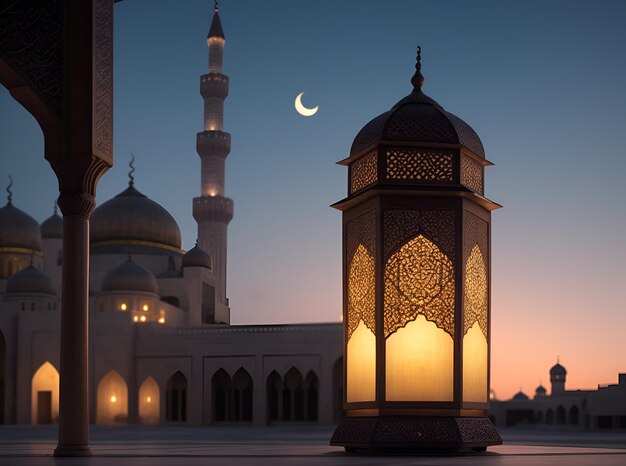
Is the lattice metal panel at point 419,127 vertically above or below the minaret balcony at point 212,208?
below

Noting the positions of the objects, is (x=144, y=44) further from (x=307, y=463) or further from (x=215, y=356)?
(x=307, y=463)

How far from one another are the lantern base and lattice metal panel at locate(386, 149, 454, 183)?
1.69 m

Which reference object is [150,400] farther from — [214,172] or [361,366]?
[361,366]

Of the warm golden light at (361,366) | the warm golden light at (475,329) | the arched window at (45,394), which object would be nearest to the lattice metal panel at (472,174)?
the warm golden light at (475,329)

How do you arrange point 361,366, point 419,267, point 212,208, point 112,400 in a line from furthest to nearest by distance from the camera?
1. point 212,208
2. point 112,400
3. point 361,366
4. point 419,267

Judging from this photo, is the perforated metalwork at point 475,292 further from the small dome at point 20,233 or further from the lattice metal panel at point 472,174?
the small dome at point 20,233

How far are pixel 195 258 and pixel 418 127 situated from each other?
2397cm

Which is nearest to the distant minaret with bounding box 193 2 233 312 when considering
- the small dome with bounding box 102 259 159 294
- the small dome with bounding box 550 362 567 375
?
the small dome with bounding box 102 259 159 294

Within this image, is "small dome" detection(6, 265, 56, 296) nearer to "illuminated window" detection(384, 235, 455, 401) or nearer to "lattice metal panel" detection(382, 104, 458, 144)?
"lattice metal panel" detection(382, 104, 458, 144)

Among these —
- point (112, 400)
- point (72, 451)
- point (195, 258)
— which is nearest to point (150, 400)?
point (112, 400)

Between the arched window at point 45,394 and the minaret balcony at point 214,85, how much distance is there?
426 inches

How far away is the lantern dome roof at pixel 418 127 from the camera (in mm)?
7117

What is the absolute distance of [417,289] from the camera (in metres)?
6.82

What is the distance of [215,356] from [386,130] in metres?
19.4
